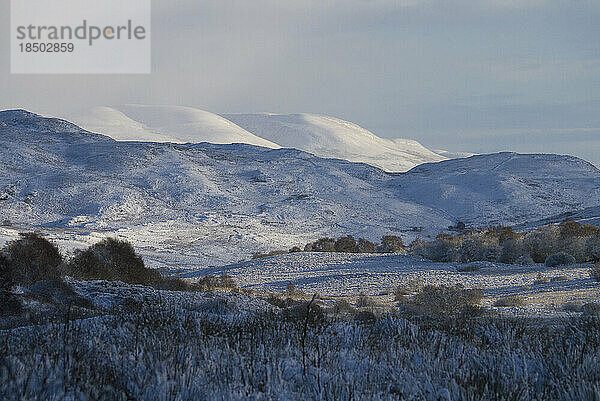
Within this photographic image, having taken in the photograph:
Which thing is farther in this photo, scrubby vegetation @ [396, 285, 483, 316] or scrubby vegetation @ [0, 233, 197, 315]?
scrubby vegetation @ [396, 285, 483, 316]

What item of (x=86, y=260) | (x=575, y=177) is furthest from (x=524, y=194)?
(x=86, y=260)

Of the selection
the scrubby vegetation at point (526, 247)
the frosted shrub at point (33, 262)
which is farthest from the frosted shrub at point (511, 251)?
the frosted shrub at point (33, 262)

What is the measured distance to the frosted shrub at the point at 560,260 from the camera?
960 inches

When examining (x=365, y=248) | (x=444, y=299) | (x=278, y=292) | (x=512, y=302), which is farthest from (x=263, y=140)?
(x=444, y=299)

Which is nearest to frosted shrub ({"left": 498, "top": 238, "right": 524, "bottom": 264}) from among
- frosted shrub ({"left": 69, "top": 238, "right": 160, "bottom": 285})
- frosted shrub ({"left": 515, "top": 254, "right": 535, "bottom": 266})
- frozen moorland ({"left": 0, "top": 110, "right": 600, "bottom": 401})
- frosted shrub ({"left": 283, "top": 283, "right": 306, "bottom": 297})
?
frosted shrub ({"left": 515, "top": 254, "right": 535, "bottom": 266})

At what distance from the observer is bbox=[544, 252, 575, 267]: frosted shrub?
2439 cm

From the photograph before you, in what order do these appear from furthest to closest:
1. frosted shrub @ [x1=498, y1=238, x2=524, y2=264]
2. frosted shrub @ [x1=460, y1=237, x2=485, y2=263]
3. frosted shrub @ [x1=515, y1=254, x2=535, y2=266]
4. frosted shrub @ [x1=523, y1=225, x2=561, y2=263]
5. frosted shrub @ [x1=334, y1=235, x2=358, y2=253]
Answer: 1. frosted shrub @ [x1=334, y1=235, x2=358, y2=253]
2. frosted shrub @ [x1=460, y1=237, x2=485, y2=263]
3. frosted shrub @ [x1=498, y1=238, x2=524, y2=264]
4. frosted shrub @ [x1=523, y1=225, x2=561, y2=263]
5. frosted shrub @ [x1=515, y1=254, x2=535, y2=266]

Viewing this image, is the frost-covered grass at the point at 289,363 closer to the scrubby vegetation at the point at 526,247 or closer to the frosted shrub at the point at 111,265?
the frosted shrub at the point at 111,265

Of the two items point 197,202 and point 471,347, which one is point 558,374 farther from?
point 197,202

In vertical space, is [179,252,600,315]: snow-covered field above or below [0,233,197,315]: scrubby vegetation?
below

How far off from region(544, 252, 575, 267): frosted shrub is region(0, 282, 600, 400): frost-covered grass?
62.2ft

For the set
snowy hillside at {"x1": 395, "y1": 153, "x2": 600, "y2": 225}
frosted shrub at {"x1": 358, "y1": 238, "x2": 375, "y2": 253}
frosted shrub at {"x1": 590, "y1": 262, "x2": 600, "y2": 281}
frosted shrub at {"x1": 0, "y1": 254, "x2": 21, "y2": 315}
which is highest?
snowy hillside at {"x1": 395, "y1": 153, "x2": 600, "y2": 225}

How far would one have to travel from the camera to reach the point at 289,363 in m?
4.89

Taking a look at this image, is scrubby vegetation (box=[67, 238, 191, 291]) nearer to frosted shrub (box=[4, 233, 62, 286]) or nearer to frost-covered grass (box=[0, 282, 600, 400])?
frosted shrub (box=[4, 233, 62, 286])
